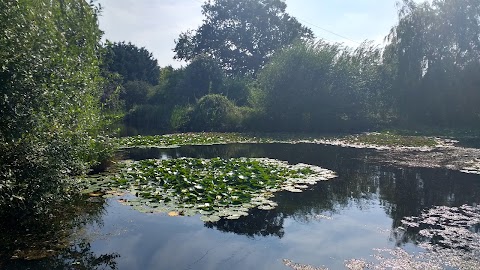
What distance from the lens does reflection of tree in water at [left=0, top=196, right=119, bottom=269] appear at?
5410 mm

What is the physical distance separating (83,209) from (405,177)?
829 cm

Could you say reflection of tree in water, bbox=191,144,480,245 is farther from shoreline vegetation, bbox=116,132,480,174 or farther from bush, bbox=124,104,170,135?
bush, bbox=124,104,170,135

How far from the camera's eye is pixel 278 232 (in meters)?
6.82

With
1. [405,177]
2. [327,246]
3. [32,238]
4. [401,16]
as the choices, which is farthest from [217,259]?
[401,16]

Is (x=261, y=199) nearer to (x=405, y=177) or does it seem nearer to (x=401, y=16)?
(x=405, y=177)

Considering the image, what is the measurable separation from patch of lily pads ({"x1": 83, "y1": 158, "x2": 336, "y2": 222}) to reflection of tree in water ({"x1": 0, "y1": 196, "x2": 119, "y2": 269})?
4.19 feet

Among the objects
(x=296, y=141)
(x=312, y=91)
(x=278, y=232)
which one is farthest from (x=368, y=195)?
(x=312, y=91)

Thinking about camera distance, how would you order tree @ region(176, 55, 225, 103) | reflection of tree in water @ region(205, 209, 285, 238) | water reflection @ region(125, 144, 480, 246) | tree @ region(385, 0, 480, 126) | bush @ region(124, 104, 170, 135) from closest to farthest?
reflection of tree in water @ region(205, 209, 285, 238) → water reflection @ region(125, 144, 480, 246) → tree @ region(385, 0, 480, 126) → bush @ region(124, 104, 170, 135) → tree @ region(176, 55, 225, 103)

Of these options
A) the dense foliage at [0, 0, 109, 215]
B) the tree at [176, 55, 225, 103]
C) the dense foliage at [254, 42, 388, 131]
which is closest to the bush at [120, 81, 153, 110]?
the tree at [176, 55, 225, 103]

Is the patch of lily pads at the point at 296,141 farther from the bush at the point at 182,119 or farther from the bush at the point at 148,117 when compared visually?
the bush at the point at 148,117

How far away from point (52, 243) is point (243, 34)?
139ft

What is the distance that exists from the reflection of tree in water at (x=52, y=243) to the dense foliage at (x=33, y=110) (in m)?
0.31

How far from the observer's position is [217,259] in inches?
225

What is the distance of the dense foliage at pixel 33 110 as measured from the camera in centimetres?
553
